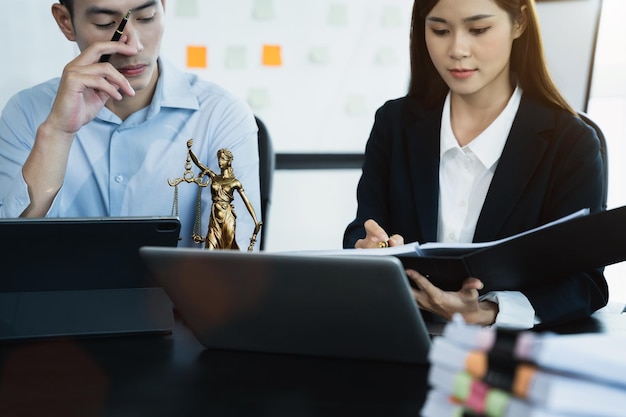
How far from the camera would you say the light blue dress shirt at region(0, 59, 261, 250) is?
1823mm

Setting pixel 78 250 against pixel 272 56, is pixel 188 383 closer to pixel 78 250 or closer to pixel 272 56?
pixel 78 250

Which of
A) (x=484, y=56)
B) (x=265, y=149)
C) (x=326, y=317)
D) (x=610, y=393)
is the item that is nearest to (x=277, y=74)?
(x=265, y=149)

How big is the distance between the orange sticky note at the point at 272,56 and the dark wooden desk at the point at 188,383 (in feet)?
9.32

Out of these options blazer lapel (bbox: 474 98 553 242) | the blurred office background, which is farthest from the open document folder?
the blurred office background

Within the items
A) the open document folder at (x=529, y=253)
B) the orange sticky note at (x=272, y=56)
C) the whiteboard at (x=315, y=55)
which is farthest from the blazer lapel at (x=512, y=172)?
the orange sticky note at (x=272, y=56)

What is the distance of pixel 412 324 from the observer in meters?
0.88

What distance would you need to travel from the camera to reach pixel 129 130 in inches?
73.2

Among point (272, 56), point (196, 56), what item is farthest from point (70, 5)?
point (272, 56)

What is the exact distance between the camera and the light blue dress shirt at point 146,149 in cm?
182

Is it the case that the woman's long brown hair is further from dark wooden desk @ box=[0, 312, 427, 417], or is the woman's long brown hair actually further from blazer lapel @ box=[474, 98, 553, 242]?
dark wooden desk @ box=[0, 312, 427, 417]

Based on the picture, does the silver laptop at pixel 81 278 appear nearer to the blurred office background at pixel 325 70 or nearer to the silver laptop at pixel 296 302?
the silver laptop at pixel 296 302

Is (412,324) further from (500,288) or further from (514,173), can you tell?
(514,173)

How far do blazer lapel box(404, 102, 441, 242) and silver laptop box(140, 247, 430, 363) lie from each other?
804 mm

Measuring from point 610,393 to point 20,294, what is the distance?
0.83 m
